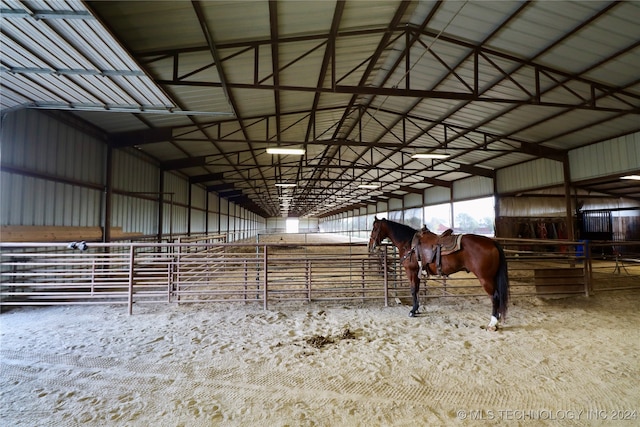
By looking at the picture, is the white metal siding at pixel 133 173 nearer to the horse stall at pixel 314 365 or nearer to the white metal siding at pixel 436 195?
the horse stall at pixel 314 365

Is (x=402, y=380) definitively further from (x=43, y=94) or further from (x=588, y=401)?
(x=43, y=94)

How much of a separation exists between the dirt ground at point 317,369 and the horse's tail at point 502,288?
34 centimetres

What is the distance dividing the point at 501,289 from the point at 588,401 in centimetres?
198

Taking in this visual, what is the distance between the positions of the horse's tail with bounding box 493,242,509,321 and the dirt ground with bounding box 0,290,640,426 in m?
0.34

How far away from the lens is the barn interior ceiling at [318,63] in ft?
13.5

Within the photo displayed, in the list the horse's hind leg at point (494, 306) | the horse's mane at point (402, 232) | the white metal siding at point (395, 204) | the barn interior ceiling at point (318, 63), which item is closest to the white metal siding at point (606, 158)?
the barn interior ceiling at point (318, 63)

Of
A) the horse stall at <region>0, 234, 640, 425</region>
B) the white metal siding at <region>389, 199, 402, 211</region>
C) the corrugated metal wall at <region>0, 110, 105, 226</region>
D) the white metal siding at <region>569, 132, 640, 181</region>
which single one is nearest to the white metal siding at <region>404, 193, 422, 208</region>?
the white metal siding at <region>389, 199, 402, 211</region>

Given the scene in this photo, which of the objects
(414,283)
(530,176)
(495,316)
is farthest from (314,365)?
(530,176)

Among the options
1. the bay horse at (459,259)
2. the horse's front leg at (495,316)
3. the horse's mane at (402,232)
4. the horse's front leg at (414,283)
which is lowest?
the horse's front leg at (495,316)

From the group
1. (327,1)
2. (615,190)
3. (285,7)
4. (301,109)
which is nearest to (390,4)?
(327,1)

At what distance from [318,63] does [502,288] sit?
645 cm

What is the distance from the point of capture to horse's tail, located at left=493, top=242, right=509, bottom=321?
4.30 meters

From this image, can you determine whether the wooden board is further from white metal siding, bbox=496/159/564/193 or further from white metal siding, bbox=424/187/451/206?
white metal siding, bbox=424/187/451/206

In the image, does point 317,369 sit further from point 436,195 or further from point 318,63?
point 436,195
